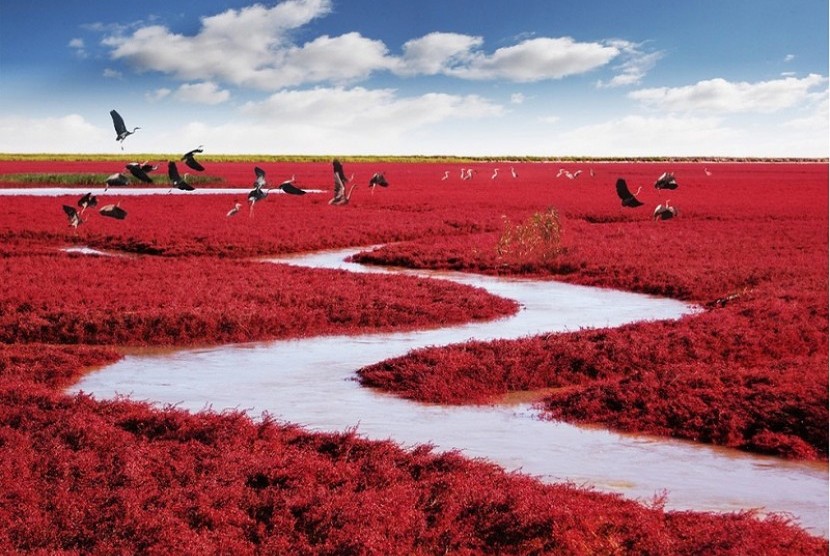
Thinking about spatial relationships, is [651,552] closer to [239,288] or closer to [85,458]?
[85,458]

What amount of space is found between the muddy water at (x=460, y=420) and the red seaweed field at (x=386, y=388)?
399mm

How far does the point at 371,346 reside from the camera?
1499 cm

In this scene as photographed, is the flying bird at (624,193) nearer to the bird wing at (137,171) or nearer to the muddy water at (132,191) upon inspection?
the bird wing at (137,171)

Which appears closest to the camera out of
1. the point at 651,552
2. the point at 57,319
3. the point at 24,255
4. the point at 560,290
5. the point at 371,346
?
the point at 651,552

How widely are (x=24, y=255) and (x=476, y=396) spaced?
17.3 m

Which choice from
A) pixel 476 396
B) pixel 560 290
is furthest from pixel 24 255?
pixel 476 396

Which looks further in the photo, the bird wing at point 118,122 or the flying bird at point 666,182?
the flying bird at point 666,182

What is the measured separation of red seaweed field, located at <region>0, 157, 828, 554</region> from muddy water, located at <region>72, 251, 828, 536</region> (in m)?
0.40

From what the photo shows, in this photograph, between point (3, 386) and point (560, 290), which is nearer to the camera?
point (3, 386)

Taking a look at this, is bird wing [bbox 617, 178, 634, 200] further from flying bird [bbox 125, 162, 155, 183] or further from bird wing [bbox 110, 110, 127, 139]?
bird wing [bbox 110, 110, 127, 139]

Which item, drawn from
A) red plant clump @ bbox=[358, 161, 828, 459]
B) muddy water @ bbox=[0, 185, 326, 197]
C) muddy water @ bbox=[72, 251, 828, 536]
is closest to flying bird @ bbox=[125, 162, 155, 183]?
muddy water @ bbox=[72, 251, 828, 536]

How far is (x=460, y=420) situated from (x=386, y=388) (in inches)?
63.6

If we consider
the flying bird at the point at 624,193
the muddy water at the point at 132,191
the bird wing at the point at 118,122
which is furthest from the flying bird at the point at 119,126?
the muddy water at the point at 132,191

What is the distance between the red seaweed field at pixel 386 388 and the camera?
694cm
